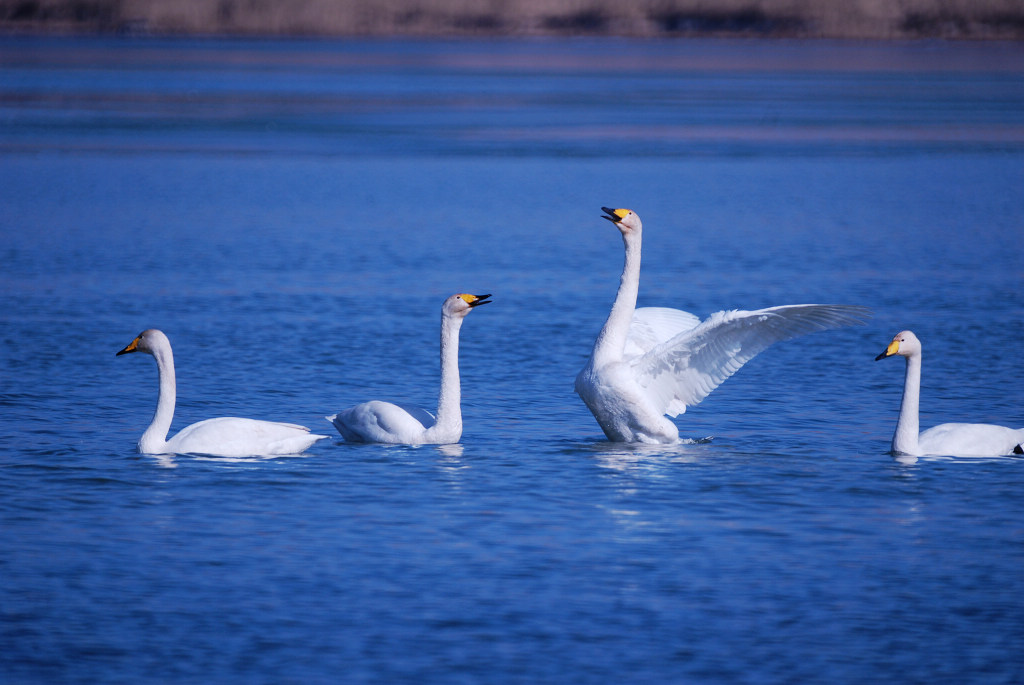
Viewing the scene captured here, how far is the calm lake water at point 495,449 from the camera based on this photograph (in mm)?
7586

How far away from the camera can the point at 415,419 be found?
11414 mm

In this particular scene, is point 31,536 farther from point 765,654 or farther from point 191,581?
point 765,654

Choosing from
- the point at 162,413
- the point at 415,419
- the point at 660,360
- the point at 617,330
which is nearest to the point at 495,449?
the point at 415,419

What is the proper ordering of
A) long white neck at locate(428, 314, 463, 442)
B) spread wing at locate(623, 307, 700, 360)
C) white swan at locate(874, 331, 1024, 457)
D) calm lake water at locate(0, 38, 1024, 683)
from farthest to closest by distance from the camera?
spread wing at locate(623, 307, 700, 360), long white neck at locate(428, 314, 463, 442), white swan at locate(874, 331, 1024, 457), calm lake water at locate(0, 38, 1024, 683)

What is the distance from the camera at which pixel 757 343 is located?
11328 millimetres

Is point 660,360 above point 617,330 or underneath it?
underneath

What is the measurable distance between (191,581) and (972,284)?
44.1 ft

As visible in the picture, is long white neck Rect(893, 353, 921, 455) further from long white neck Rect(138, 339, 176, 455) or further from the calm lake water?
long white neck Rect(138, 339, 176, 455)

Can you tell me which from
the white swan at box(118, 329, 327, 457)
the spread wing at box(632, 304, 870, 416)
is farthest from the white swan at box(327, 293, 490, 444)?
the spread wing at box(632, 304, 870, 416)

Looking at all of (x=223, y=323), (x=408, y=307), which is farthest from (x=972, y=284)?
(x=223, y=323)

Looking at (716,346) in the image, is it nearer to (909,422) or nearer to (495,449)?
(909,422)

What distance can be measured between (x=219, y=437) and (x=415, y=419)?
1450mm

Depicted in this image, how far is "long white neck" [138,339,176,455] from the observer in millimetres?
10867

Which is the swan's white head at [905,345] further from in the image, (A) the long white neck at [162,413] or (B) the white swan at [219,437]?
(A) the long white neck at [162,413]
